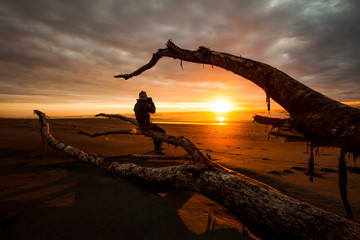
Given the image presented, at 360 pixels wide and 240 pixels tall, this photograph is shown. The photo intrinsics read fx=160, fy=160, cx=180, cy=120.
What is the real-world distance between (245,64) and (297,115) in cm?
103

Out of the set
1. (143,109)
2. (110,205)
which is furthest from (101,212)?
(143,109)

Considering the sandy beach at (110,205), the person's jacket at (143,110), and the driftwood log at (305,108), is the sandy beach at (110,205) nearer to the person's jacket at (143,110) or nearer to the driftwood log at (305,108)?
the driftwood log at (305,108)

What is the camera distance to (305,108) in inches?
76.5

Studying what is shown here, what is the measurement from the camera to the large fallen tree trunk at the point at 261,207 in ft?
5.18

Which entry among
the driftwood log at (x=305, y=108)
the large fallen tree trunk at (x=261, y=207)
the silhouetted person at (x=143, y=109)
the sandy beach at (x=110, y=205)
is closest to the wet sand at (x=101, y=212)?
A: the sandy beach at (x=110, y=205)

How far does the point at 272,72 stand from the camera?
229cm

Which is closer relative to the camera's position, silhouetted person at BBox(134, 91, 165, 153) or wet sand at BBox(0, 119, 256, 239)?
wet sand at BBox(0, 119, 256, 239)

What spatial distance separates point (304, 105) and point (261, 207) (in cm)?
134

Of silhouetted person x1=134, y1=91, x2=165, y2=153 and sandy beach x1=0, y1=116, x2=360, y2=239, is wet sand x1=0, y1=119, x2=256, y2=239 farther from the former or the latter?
silhouetted person x1=134, y1=91, x2=165, y2=153

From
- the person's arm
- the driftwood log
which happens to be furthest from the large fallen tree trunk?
the person's arm

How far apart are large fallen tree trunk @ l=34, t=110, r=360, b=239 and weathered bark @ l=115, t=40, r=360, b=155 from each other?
787 millimetres

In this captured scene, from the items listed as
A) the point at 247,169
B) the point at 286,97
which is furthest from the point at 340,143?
the point at 247,169

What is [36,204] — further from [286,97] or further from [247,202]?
[286,97]

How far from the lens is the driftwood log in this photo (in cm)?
166
